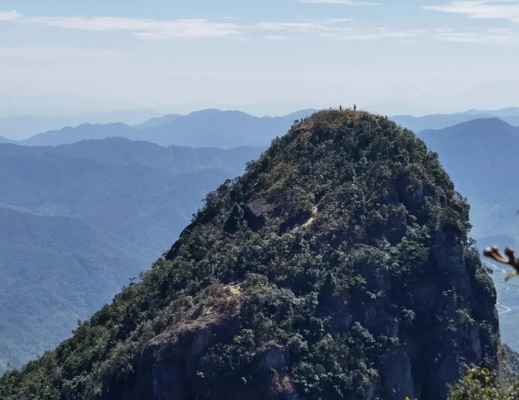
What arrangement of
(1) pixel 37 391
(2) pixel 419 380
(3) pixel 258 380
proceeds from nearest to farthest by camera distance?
(3) pixel 258 380 < (2) pixel 419 380 < (1) pixel 37 391

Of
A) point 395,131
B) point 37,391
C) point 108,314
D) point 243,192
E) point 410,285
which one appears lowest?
point 37,391

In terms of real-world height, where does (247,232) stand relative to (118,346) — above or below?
above

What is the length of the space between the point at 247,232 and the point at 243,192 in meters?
8.34

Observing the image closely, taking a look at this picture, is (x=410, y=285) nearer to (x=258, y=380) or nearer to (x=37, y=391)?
(x=258, y=380)

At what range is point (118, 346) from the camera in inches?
2495

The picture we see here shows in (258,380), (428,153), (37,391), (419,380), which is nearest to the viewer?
(258,380)

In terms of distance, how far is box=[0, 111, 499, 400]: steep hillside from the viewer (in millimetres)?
57000

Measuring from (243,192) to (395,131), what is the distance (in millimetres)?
15209

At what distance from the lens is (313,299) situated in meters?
60.1

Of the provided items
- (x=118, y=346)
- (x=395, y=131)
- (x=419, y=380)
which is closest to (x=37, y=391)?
(x=118, y=346)

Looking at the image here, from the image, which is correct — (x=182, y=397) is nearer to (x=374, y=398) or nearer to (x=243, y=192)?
(x=374, y=398)

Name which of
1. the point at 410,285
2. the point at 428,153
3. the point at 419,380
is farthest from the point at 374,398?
the point at 428,153

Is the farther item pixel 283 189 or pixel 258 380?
pixel 283 189

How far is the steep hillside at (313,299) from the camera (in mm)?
57000
